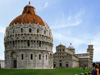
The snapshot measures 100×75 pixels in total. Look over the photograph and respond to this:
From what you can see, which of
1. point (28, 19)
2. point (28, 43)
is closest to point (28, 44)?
point (28, 43)

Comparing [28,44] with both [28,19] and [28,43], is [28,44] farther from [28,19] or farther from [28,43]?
[28,19]

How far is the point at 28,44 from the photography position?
6325 cm

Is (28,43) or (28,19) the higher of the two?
(28,19)

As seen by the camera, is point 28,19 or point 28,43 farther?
point 28,19

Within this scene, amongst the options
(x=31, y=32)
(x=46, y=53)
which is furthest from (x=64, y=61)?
(x=31, y=32)

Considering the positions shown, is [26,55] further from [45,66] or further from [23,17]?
[23,17]

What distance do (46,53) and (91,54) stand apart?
8381 cm

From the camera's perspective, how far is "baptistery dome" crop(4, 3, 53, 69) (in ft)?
205

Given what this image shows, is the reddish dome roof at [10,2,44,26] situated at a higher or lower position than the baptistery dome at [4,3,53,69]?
higher

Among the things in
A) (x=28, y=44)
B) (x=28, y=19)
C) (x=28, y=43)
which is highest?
(x=28, y=19)

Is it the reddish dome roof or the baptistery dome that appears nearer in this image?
the baptistery dome

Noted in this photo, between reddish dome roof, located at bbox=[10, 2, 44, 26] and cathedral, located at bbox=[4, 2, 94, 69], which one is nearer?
cathedral, located at bbox=[4, 2, 94, 69]

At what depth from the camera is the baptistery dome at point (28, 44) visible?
62.5 metres

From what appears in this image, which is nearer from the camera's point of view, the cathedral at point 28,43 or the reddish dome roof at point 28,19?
the cathedral at point 28,43
